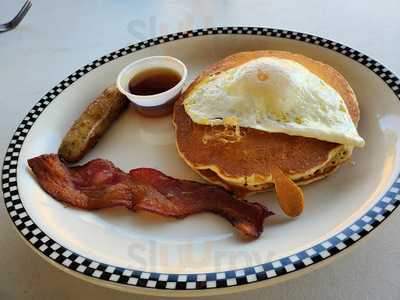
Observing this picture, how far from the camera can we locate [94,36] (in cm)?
209

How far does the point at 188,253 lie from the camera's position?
1.13 metres

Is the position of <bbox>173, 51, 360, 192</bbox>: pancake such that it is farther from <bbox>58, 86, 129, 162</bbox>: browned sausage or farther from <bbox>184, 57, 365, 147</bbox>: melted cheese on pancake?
<bbox>58, 86, 129, 162</bbox>: browned sausage

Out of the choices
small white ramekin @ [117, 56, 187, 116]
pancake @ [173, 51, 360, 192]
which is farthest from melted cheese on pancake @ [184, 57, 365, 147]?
small white ramekin @ [117, 56, 187, 116]

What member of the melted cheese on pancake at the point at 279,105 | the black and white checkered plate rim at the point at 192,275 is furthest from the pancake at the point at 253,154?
the black and white checkered plate rim at the point at 192,275

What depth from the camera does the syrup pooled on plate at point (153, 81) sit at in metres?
1.57

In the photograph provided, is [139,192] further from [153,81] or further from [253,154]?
[153,81]

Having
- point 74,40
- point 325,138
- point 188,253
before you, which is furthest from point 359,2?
point 188,253

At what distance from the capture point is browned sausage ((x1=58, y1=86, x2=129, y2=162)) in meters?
1.44

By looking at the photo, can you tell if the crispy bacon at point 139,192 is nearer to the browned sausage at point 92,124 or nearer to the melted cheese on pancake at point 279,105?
the browned sausage at point 92,124

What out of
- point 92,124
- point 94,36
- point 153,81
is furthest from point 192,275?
point 94,36

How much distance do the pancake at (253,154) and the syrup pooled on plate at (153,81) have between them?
0.28 m

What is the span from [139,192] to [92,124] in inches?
A: 13.3

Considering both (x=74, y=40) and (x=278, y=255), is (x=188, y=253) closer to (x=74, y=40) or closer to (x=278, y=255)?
(x=278, y=255)

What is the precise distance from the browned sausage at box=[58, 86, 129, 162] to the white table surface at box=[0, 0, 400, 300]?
276 mm
